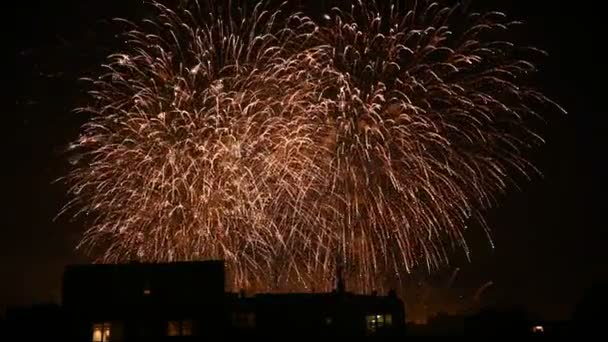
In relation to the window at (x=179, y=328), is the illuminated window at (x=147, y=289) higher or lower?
higher

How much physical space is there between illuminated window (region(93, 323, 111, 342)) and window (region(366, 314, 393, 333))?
16.4 m

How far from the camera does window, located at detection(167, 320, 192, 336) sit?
37875 millimetres

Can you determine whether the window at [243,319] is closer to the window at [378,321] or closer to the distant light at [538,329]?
the window at [378,321]

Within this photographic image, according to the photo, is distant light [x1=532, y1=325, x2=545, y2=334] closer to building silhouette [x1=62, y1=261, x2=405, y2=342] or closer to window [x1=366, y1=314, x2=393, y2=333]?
window [x1=366, y1=314, x2=393, y2=333]

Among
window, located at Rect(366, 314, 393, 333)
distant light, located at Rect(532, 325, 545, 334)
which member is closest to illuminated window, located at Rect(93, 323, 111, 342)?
window, located at Rect(366, 314, 393, 333)

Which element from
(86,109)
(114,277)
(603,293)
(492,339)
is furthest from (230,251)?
(603,293)

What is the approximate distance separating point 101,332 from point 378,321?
17603mm

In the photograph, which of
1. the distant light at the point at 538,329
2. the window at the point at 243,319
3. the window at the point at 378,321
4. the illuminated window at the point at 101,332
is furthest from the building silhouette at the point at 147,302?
the distant light at the point at 538,329

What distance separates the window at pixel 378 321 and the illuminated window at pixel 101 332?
1644 centimetres

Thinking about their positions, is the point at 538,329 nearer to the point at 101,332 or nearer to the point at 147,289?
the point at 147,289

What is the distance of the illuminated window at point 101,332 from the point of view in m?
37.7

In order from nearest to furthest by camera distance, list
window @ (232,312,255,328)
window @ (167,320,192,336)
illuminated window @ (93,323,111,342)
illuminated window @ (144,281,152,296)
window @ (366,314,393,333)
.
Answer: illuminated window @ (93,323,111,342), window @ (167,320,192,336), illuminated window @ (144,281,152,296), window @ (232,312,255,328), window @ (366,314,393,333)

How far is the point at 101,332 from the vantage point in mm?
37812

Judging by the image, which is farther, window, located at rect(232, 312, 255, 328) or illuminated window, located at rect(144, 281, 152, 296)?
window, located at rect(232, 312, 255, 328)
